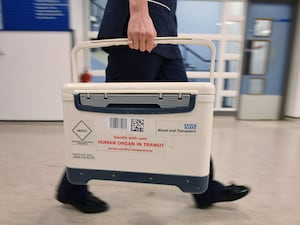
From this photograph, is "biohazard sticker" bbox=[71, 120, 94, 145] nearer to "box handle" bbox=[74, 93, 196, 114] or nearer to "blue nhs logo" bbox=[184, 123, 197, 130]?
"box handle" bbox=[74, 93, 196, 114]

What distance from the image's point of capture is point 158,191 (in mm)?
1076

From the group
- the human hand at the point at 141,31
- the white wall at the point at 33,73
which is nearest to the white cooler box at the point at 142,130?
the human hand at the point at 141,31

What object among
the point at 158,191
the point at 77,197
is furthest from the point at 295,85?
the point at 77,197

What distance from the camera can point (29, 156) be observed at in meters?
1.74

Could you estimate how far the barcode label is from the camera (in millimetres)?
676

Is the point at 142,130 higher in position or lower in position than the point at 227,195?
higher

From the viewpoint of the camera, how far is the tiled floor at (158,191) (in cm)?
104

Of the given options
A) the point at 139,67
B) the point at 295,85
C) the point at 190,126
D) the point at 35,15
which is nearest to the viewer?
the point at 190,126

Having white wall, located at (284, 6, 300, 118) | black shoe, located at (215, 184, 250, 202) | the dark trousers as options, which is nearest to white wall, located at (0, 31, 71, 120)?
the dark trousers

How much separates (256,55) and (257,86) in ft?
1.20

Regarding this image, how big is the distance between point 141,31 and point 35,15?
2252 millimetres

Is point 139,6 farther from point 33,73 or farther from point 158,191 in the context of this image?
point 33,73

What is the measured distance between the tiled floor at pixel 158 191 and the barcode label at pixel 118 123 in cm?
17

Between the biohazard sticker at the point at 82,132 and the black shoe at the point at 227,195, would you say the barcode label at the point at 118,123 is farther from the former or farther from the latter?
the black shoe at the point at 227,195
